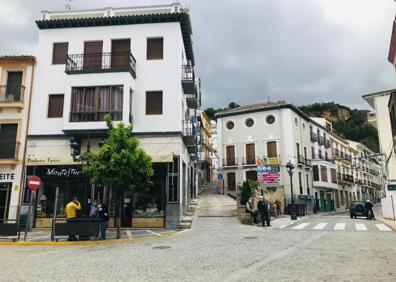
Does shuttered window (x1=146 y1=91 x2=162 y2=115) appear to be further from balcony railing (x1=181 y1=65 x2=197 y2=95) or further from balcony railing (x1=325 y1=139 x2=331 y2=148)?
balcony railing (x1=325 y1=139 x2=331 y2=148)

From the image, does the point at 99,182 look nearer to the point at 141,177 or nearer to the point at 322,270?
the point at 141,177

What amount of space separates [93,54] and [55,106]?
373 centimetres

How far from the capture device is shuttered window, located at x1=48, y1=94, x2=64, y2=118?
20.1 meters

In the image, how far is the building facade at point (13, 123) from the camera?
19.3 metres

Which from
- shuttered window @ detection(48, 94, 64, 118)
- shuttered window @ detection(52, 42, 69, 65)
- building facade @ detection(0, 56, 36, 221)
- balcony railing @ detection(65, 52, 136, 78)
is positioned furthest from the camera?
shuttered window @ detection(52, 42, 69, 65)

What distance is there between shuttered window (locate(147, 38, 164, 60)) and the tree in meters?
7.04

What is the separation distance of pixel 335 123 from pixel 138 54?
7948 cm

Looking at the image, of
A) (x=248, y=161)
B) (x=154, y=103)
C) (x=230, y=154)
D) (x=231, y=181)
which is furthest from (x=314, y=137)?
(x=154, y=103)

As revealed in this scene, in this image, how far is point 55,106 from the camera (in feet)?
66.3

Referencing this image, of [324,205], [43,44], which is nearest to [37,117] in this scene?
[43,44]

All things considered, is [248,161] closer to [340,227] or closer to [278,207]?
[278,207]

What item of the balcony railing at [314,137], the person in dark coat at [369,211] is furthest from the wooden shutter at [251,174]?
the person in dark coat at [369,211]

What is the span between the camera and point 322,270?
735 cm

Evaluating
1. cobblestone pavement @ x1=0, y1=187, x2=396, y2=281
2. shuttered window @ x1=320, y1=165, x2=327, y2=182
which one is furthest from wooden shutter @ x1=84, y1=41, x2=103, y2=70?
shuttered window @ x1=320, y1=165, x2=327, y2=182
